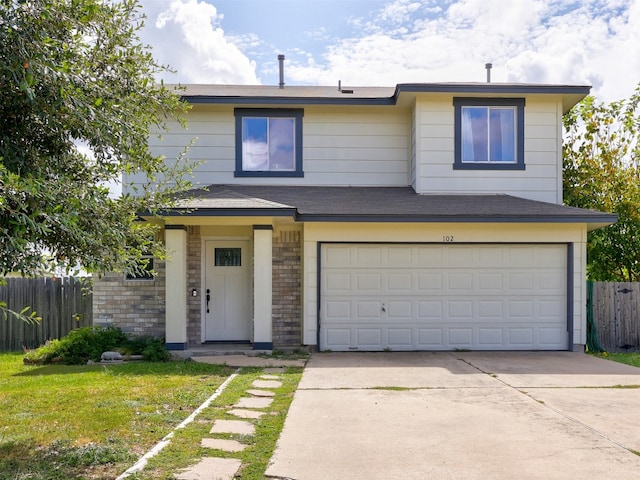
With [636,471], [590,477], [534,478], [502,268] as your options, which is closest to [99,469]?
[534,478]

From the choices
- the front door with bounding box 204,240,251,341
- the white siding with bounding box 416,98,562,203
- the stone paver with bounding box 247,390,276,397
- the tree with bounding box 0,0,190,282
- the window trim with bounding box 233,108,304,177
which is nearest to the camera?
the tree with bounding box 0,0,190,282

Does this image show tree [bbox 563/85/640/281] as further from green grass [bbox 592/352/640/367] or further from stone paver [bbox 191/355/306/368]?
stone paver [bbox 191/355/306/368]

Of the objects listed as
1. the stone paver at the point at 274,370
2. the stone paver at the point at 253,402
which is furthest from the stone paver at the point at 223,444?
the stone paver at the point at 274,370

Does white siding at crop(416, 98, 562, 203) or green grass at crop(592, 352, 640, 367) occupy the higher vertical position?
white siding at crop(416, 98, 562, 203)

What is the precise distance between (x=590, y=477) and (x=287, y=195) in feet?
28.8

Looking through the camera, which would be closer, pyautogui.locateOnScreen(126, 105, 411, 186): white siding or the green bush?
the green bush

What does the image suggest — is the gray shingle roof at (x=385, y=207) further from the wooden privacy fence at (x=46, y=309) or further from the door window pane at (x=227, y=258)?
the wooden privacy fence at (x=46, y=309)

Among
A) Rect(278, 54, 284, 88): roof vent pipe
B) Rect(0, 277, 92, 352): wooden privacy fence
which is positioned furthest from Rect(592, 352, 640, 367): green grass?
Rect(0, 277, 92, 352): wooden privacy fence

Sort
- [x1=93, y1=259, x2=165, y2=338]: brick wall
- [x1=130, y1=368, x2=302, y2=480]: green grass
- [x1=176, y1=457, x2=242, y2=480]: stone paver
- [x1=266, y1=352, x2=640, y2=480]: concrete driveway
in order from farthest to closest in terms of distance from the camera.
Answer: [x1=93, y1=259, x2=165, y2=338]: brick wall, [x1=266, y1=352, x2=640, y2=480]: concrete driveway, [x1=130, y1=368, x2=302, y2=480]: green grass, [x1=176, y1=457, x2=242, y2=480]: stone paver

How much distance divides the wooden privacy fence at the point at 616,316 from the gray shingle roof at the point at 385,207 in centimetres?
182

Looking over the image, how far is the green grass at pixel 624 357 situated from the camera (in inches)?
424

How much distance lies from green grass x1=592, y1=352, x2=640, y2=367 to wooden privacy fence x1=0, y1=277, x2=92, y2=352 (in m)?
11.1

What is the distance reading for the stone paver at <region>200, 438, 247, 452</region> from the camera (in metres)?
5.18

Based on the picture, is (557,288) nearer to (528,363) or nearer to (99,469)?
(528,363)
